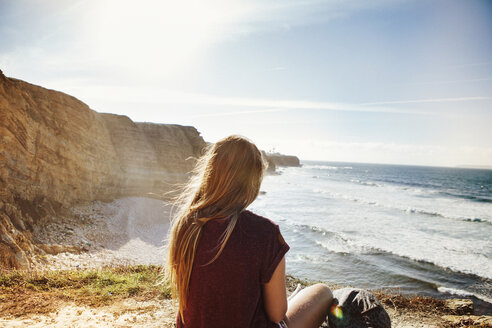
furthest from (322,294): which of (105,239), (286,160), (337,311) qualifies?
(286,160)

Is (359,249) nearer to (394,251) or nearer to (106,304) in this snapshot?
(394,251)

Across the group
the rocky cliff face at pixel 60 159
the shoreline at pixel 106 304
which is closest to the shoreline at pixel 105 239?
the rocky cliff face at pixel 60 159

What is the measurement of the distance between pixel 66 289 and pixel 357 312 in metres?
4.99

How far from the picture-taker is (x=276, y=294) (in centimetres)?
171

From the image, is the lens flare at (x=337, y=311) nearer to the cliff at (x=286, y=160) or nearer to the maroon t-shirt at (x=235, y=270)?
the maroon t-shirt at (x=235, y=270)

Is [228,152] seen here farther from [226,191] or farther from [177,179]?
[177,179]

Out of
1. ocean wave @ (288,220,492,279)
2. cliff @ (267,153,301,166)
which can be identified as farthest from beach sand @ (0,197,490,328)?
cliff @ (267,153,301,166)

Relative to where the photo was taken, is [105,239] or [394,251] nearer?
[105,239]

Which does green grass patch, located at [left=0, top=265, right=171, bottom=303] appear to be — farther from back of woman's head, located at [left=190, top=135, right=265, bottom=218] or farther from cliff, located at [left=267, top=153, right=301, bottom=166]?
cliff, located at [left=267, top=153, right=301, bottom=166]

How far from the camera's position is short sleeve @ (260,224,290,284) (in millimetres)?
1603

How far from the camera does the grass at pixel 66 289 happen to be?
4.09 metres

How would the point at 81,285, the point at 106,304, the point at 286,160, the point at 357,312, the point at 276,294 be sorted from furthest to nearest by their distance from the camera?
the point at 286,160 < the point at 81,285 < the point at 106,304 < the point at 357,312 < the point at 276,294

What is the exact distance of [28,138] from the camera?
10.8 metres

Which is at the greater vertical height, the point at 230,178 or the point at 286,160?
Result: the point at 286,160
